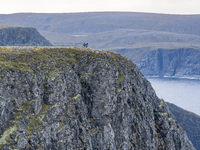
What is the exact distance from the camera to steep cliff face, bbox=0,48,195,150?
44.1 meters

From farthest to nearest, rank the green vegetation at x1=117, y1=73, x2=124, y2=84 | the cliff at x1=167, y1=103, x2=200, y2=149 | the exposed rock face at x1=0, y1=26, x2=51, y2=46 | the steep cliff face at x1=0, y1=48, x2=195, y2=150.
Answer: the cliff at x1=167, y1=103, x2=200, y2=149 → the exposed rock face at x1=0, y1=26, x2=51, y2=46 → the green vegetation at x1=117, y1=73, x2=124, y2=84 → the steep cliff face at x1=0, y1=48, x2=195, y2=150

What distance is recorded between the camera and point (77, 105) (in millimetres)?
54594

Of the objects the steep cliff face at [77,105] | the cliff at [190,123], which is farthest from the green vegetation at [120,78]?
the cliff at [190,123]

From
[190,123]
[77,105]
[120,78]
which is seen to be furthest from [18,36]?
[190,123]

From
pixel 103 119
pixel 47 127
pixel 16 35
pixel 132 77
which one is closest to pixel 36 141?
pixel 47 127

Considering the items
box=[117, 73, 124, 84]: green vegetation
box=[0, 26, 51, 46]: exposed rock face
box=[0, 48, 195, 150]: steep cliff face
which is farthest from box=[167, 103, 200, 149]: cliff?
box=[117, 73, 124, 84]: green vegetation

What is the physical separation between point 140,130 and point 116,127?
8.48 metres

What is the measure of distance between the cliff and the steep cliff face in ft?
323

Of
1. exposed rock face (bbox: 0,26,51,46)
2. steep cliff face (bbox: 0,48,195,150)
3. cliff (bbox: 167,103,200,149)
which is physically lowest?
cliff (bbox: 167,103,200,149)

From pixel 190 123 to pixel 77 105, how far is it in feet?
456

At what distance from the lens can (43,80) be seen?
168ft

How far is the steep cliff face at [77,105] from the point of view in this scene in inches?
1736

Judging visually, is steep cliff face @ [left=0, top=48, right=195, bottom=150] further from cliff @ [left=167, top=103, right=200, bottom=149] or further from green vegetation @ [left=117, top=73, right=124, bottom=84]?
cliff @ [left=167, top=103, right=200, bottom=149]

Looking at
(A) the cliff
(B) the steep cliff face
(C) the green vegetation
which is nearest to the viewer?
(B) the steep cliff face
